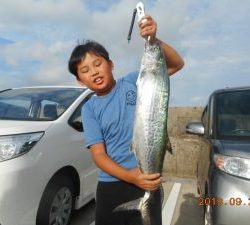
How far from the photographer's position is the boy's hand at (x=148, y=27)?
221 cm

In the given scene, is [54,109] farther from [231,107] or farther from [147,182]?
[147,182]

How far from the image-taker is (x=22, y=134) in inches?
163

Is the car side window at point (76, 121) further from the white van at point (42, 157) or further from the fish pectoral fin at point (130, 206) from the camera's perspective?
the fish pectoral fin at point (130, 206)

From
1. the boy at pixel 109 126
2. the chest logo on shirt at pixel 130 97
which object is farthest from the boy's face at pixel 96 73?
the chest logo on shirt at pixel 130 97

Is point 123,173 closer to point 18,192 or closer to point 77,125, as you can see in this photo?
point 18,192

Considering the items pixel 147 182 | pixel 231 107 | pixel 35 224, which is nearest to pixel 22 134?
pixel 35 224

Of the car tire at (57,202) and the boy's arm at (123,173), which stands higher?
the boy's arm at (123,173)

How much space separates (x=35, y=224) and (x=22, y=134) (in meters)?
0.89

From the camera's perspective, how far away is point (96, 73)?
2676 millimetres

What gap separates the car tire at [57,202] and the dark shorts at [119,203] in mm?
1652

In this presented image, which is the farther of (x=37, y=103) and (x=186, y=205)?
(x=186, y=205)

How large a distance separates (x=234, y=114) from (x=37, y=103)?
2.36 meters

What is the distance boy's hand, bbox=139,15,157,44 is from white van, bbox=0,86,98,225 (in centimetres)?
222

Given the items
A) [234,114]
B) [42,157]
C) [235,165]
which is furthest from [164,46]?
[234,114]
